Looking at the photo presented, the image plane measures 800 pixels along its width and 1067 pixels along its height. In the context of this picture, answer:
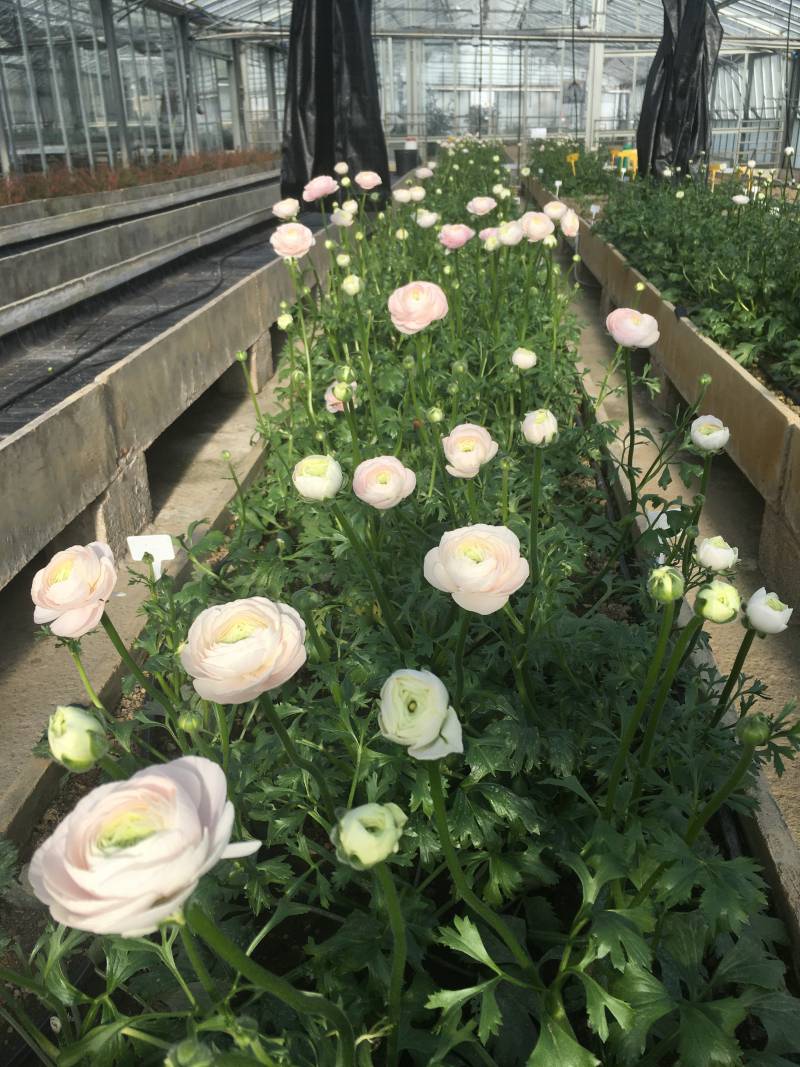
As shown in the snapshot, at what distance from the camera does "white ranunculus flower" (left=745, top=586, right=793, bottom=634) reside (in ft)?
3.50

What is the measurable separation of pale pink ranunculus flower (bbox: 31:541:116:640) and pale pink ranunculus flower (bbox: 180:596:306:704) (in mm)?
226

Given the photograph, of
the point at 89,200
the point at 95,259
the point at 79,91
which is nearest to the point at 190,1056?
the point at 95,259

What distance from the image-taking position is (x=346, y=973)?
125 centimetres

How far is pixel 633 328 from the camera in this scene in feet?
6.77

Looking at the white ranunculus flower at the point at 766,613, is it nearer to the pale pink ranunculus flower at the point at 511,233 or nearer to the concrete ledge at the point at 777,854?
the concrete ledge at the point at 777,854

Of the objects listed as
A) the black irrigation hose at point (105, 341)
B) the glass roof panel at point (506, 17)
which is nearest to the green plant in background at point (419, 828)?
the black irrigation hose at point (105, 341)

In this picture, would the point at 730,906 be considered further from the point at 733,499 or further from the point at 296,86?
the point at 296,86

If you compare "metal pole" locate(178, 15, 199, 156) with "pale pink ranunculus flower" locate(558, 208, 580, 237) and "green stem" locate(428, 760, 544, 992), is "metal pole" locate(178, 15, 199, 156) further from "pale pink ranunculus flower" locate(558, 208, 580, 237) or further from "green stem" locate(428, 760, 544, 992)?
"green stem" locate(428, 760, 544, 992)

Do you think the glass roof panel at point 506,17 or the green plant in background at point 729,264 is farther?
the glass roof panel at point 506,17

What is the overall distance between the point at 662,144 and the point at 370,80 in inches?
181

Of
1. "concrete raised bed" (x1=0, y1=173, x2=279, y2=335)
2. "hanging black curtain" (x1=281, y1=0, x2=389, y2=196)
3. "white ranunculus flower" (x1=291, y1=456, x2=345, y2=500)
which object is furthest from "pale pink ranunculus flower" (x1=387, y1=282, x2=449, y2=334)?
"hanging black curtain" (x1=281, y1=0, x2=389, y2=196)

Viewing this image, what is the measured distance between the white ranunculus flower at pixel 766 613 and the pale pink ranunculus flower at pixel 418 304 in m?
1.26

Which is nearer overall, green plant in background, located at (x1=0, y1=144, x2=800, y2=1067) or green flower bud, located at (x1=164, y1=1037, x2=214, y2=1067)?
green flower bud, located at (x1=164, y1=1037, x2=214, y2=1067)

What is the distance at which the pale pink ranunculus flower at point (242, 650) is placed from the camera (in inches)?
33.1
